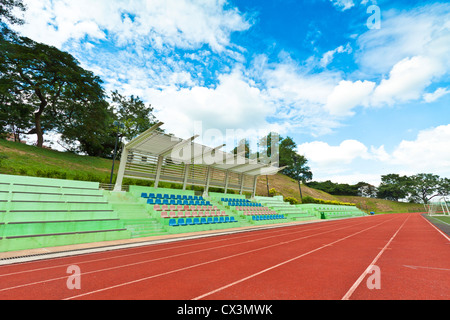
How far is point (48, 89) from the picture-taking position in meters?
28.1

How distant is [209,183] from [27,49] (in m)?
30.8

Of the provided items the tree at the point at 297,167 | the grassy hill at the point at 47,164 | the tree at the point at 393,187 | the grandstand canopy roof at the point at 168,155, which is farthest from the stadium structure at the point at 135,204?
the tree at the point at 393,187

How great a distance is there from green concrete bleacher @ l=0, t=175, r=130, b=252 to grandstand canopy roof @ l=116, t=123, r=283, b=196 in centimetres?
475

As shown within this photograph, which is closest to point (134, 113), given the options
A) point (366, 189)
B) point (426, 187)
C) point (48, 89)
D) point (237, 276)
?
Answer: point (48, 89)

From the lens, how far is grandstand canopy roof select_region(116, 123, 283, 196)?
15.9 metres

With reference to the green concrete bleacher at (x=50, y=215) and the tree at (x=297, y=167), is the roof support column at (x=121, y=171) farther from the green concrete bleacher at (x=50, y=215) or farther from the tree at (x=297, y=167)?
the tree at (x=297, y=167)

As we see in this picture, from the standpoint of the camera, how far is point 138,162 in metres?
17.7

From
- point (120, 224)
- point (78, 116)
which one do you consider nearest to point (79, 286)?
point (120, 224)

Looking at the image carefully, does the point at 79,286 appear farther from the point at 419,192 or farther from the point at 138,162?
the point at 419,192

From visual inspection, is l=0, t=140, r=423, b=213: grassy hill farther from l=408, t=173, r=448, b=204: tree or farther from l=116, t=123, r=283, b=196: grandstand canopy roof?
l=408, t=173, r=448, b=204: tree

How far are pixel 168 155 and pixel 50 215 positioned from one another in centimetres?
1046

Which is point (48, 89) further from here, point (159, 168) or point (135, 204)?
point (135, 204)

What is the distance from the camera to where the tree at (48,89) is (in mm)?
26328

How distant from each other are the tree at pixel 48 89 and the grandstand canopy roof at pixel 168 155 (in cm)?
1964
